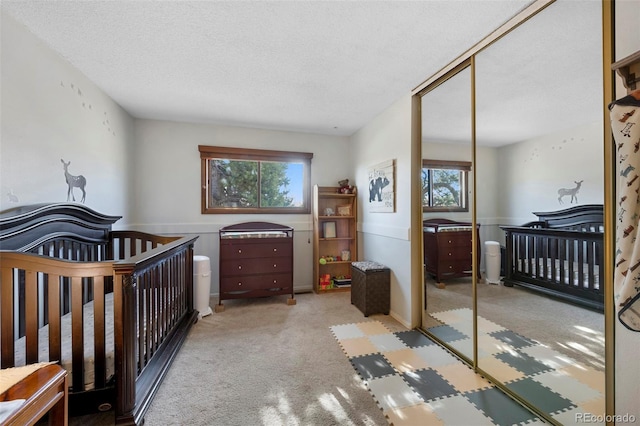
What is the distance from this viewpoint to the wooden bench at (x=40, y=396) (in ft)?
2.97

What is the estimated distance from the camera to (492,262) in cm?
202

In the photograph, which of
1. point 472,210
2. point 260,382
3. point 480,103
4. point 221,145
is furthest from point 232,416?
point 221,145

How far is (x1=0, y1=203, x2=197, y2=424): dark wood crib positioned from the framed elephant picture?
2.27 metres

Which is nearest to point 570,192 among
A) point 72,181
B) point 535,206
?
point 535,206

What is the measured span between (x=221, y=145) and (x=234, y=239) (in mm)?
1416

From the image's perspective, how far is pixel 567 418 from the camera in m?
1.42

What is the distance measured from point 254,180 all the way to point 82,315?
9.04ft

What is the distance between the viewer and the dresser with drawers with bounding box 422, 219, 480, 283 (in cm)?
215

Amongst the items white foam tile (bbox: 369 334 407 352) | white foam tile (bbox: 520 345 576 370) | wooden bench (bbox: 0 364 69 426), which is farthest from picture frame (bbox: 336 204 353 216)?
wooden bench (bbox: 0 364 69 426)

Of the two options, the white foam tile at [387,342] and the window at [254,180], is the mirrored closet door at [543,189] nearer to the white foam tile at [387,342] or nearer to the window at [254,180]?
the white foam tile at [387,342]

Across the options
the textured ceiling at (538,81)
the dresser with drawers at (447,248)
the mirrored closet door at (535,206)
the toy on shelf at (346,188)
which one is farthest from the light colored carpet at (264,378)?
the textured ceiling at (538,81)

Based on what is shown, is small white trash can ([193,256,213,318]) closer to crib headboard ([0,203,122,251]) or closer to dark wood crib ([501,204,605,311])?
crib headboard ([0,203,122,251])

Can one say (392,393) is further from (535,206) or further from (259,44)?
(259,44)

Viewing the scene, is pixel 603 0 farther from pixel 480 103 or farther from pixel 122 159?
pixel 122 159
